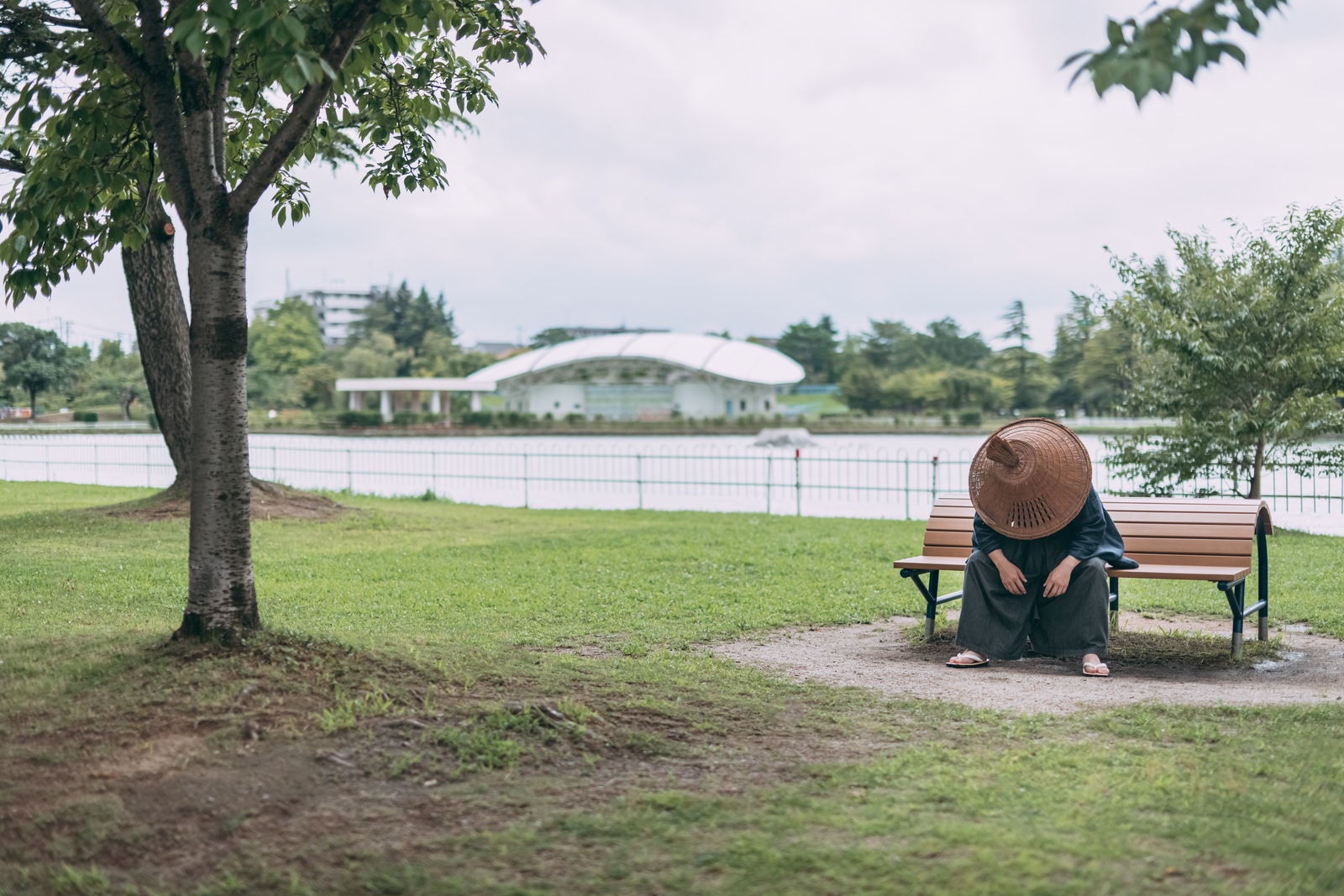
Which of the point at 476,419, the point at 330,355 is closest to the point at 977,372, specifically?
the point at 476,419

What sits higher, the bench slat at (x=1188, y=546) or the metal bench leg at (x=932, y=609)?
the bench slat at (x=1188, y=546)

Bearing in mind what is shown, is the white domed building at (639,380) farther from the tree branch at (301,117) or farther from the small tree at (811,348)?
the tree branch at (301,117)

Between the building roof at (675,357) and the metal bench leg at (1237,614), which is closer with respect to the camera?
the metal bench leg at (1237,614)

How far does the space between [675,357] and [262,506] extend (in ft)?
185

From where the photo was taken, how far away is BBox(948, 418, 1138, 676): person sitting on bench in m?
6.90

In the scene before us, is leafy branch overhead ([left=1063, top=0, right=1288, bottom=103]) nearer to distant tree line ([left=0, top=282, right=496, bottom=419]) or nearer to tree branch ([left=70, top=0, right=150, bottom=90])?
tree branch ([left=70, top=0, right=150, bottom=90])

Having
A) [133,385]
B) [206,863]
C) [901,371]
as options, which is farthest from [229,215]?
[901,371]

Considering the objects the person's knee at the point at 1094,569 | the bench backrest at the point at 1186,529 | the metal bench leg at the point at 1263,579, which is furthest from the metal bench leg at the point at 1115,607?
the person's knee at the point at 1094,569

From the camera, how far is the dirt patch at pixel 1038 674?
20.0 ft

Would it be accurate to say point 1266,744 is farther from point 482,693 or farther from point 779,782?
point 482,693

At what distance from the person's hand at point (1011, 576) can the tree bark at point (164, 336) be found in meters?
11.8

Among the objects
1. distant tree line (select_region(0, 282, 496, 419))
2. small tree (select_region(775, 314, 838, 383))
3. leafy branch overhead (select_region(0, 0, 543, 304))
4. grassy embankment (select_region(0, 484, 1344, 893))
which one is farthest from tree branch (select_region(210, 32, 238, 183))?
small tree (select_region(775, 314, 838, 383))

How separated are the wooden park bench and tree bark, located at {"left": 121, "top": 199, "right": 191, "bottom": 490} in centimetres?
1103

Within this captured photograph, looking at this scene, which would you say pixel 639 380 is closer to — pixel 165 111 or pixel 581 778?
pixel 165 111
